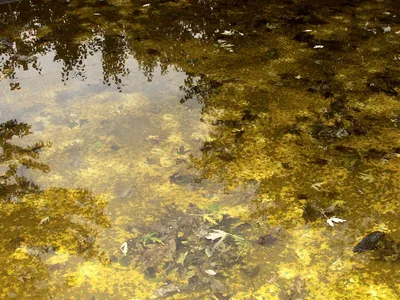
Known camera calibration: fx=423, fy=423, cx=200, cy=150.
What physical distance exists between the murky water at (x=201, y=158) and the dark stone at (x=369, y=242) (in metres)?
0.01

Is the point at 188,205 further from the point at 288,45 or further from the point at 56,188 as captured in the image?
the point at 288,45

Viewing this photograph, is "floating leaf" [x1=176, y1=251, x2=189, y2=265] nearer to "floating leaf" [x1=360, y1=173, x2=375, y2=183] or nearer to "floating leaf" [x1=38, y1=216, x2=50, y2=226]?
"floating leaf" [x1=38, y1=216, x2=50, y2=226]

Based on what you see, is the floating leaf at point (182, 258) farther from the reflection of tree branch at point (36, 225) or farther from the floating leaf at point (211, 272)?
the reflection of tree branch at point (36, 225)

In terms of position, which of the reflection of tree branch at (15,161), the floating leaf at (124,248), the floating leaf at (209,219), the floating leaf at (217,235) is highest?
the reflection of tree branch at (15,161)

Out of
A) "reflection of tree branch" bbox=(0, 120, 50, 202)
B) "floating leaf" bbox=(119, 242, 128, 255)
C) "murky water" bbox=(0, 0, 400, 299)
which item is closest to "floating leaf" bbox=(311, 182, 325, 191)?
"murky water" bbox=(0, 0, 400, 299)

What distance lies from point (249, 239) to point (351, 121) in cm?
132

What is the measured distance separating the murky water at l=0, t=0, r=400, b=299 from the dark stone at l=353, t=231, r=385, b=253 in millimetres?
14

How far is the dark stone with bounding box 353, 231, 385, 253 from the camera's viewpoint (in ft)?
6.77

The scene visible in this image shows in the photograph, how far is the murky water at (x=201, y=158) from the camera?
2.00 metres

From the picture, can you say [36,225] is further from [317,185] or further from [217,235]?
[317,185]

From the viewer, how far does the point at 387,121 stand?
2.94 m

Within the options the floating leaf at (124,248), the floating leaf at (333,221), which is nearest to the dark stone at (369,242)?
the floating leaf at (333,221)

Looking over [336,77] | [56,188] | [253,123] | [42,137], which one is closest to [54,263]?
[56,188]

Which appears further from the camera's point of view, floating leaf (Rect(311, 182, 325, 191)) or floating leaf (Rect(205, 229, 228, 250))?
floating leaf (Rect(311, 182, 325, 191))
